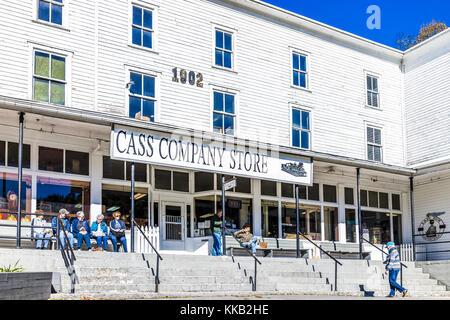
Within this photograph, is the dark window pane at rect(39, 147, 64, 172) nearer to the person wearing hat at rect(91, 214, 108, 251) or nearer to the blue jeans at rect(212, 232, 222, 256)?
the person wearing hat at rect(91, 214, 108, 251)

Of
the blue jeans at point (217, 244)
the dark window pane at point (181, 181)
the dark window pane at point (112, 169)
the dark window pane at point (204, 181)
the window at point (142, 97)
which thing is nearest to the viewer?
the blue jeans at point (217, 244)

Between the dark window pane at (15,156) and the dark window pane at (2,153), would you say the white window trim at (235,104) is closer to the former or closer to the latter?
the dark window pane at (15,156)

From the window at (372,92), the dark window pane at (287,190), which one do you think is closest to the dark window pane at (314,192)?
the dark window pane at (287,190)

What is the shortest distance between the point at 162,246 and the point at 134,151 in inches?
162

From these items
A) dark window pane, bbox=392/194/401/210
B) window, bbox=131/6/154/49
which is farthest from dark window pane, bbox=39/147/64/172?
dark window pane, bbox=392/194/401/210

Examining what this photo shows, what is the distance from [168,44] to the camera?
21609 millimetres

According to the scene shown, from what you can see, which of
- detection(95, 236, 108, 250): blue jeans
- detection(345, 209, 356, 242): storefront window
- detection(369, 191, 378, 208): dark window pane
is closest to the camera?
detection(95, 236, 108, 250): blue jeans

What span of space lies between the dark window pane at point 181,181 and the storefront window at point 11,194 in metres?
5.28

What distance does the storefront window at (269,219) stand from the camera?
23125mm

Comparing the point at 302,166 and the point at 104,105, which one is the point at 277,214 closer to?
the point at 302,166

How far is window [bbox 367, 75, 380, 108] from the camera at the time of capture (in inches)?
1083

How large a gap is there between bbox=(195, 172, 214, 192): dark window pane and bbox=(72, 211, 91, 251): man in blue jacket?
5.49 metres

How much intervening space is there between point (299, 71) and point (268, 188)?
17.1 ft
